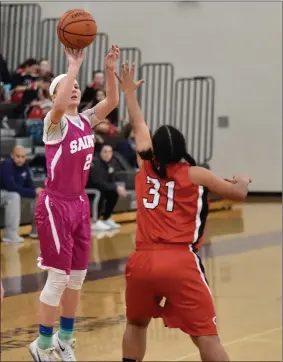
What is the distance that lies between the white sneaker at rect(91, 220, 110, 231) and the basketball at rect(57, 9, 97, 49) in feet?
33.8

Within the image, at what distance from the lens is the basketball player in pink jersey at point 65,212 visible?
625 centimetres

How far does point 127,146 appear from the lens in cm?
1842

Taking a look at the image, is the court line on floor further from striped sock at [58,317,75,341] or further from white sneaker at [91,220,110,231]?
white sneaker at [91,220,110,231]

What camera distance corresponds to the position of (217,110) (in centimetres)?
2198

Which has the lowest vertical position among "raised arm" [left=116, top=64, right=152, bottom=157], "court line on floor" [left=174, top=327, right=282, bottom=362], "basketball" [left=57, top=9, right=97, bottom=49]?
"court line on floor" [left=174, top=327, right=282, bottom=362]

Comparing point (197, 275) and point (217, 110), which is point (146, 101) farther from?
point (197, 275)

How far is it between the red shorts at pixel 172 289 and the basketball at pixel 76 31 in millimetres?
1263

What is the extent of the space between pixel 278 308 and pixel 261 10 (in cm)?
1193

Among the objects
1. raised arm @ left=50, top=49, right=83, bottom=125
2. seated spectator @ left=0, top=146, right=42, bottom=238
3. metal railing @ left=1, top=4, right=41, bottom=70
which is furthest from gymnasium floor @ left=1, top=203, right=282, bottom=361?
metal railing @ left=1, top=4, right=41, bottom=70

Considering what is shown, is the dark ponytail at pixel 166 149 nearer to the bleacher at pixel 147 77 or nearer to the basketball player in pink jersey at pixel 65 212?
the basketball player in pink jersey at pixel 65 212

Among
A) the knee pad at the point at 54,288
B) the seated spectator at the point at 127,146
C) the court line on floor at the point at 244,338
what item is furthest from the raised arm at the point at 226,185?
the seated spectator at the point at 127,146

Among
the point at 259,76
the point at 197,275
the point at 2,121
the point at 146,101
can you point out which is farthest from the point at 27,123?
the point at 197,275

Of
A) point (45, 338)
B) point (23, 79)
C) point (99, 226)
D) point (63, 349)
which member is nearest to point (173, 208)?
point (45, 338)

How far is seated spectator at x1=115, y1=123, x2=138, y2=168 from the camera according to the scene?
18375mm
